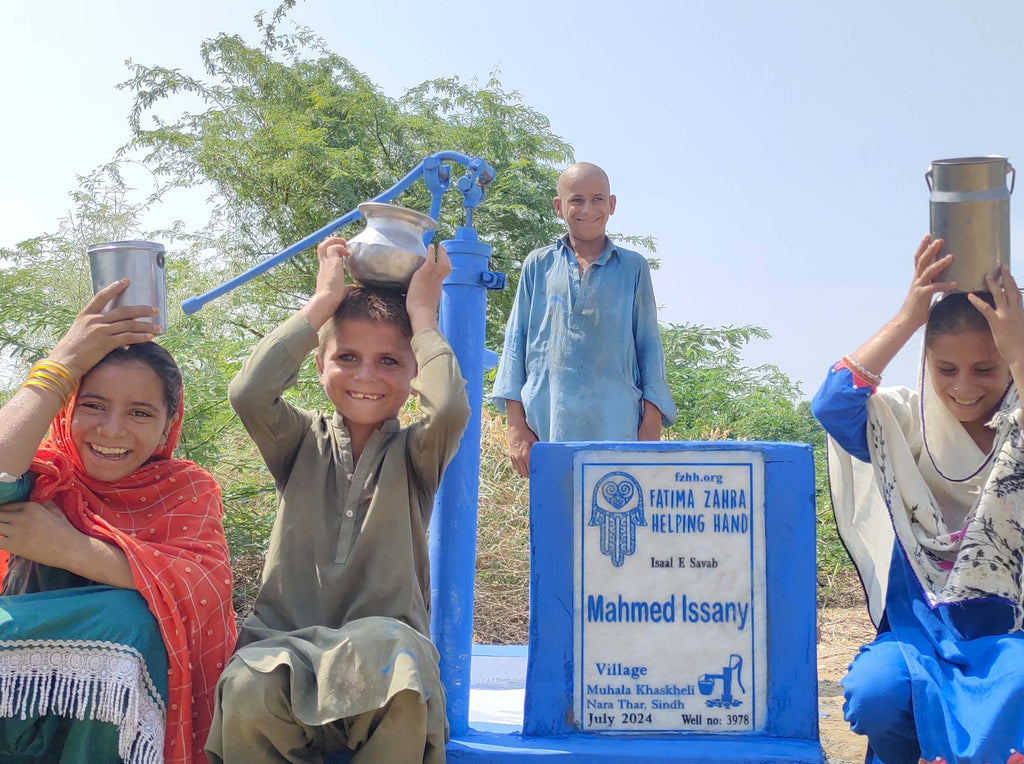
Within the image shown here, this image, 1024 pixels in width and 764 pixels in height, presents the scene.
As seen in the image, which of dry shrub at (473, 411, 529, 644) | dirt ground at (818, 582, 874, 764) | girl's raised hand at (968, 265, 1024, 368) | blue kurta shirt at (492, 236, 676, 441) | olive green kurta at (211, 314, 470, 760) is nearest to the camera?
olive green kurta at (211, 314, 470, 760)

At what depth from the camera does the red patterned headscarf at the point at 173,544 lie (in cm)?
234

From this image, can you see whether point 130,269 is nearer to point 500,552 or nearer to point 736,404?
point 500,552

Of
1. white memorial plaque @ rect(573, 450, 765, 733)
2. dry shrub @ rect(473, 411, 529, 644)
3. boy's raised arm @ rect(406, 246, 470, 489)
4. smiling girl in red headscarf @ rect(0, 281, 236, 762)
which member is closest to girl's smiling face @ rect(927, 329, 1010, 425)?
white memorial plaque @ rect(573, 450, 765, 733)

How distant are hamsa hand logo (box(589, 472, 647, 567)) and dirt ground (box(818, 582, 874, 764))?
136cm

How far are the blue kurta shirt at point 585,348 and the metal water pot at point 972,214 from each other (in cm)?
162

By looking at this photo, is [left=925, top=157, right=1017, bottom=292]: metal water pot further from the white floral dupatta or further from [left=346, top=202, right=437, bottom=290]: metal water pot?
[left=346, top=202, right=437, bottom=290]: metal water pot

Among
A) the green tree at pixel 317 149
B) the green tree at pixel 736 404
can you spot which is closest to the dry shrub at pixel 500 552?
the green tree at pixel 736 404

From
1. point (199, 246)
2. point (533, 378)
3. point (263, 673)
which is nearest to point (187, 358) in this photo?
point (533, 378)

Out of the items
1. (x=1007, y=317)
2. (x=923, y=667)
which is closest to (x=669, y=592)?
(x=923, y=667)

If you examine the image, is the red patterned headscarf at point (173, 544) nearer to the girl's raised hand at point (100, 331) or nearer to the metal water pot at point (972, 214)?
the girl's raised hand at point (100, 331)

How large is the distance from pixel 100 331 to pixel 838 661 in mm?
4325

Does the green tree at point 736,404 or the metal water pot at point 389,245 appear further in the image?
the green tree at point 736,404

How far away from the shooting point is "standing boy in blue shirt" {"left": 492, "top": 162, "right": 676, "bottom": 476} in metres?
3.90

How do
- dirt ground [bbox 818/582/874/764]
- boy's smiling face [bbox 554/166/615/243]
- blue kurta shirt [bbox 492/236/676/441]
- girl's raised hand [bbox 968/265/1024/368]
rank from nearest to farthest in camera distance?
girl's raised hand [bbox 968/265/1024/368], dirt ground [bbox 818/582/874/764], blue kurta shirt [bbox 492/236/676/441], boy's smiling face [bbox 554/166/615/243]
